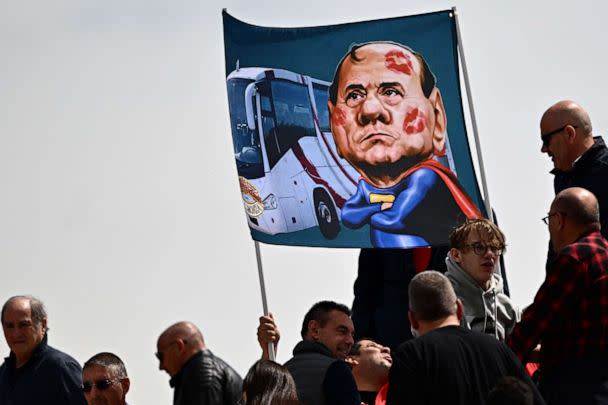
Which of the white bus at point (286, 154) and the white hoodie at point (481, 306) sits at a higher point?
the white bus at point (286, 154)

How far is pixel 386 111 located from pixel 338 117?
16.5 inches

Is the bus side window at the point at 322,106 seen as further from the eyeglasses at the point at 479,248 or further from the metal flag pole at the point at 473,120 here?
the eyeglasses at the point at 479,248

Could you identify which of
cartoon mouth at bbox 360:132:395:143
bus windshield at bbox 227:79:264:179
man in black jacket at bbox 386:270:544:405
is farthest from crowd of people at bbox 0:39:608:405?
bus windshield at bbox 227:79:264:179

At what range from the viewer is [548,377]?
373 inches

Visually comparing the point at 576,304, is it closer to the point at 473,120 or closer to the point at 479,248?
the point at 479,248

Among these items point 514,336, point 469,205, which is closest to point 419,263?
point 469,205

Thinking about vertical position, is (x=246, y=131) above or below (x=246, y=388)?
above

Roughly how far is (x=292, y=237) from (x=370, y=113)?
117cm

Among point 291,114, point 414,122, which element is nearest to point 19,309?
point 291,114

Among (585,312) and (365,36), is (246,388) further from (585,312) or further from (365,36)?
(365,36)

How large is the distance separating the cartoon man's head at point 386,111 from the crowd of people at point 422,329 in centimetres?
2

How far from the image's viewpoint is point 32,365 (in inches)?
471

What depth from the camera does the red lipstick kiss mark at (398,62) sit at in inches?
535

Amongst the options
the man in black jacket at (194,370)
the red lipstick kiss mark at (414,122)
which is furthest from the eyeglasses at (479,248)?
the red lipstick kiss mark at (414,122)
